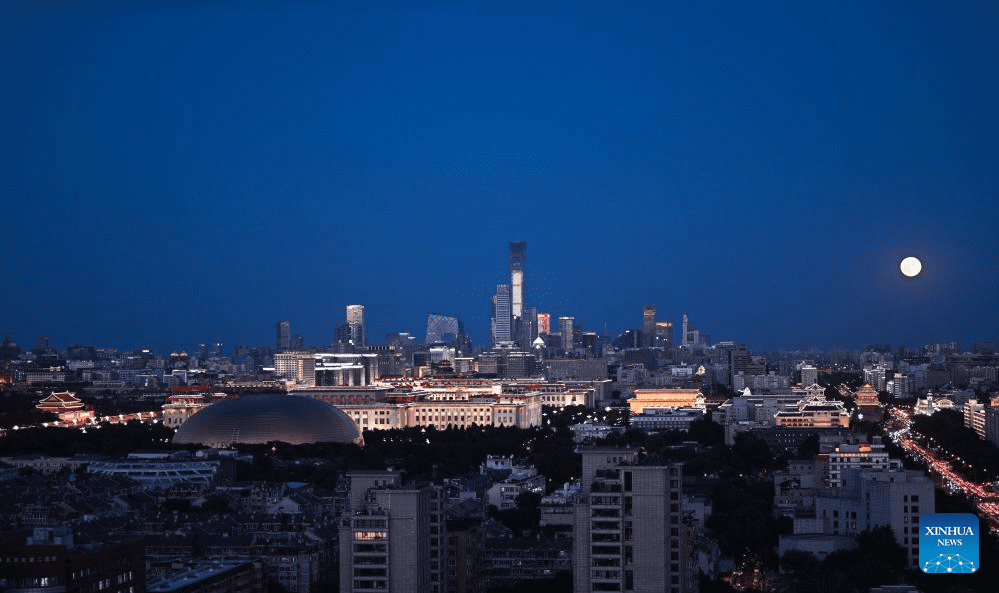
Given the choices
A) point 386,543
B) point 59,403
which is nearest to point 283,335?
point 59,403

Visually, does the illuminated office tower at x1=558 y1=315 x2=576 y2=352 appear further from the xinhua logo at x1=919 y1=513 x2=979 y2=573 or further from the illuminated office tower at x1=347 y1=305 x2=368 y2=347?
the xinhua logo at x1=919 y1=513 x2=979 y2=573

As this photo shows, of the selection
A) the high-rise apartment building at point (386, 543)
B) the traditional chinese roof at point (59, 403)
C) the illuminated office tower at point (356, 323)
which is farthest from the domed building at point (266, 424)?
the illuminated office tower at point (356, 323)

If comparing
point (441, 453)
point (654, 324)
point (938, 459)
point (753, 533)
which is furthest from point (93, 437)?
point (654, 324)

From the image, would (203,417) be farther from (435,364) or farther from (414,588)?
(435,364)

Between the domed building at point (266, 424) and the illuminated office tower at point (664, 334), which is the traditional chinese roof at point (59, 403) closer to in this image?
the domed building at point (266, 424)

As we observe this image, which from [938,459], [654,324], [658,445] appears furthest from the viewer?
[654,324]

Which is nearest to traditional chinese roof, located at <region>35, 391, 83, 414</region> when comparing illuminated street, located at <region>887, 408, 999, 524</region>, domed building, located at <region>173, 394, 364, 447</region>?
domed building, located at <region>173, 394, 364, 447</region>

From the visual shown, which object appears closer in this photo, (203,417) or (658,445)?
(658,445)
